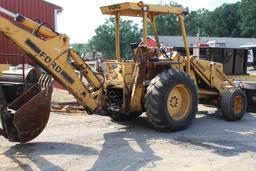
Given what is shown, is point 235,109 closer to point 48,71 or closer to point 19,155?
point 48,71

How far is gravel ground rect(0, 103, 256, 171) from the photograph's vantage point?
20.0 ft

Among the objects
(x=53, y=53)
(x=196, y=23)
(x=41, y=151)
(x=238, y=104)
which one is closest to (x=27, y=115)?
(x=41, y=151)

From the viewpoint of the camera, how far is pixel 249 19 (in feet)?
246

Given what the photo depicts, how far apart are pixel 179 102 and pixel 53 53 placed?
2.73m

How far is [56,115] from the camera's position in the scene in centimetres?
1054

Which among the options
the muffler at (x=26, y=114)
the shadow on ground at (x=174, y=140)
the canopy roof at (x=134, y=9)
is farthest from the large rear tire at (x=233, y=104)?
the muffler at (x=26, y=114)

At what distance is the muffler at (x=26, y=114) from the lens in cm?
658

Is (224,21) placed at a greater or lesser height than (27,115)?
greater

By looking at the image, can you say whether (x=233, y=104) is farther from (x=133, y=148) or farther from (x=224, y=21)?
(x=224, y=21)

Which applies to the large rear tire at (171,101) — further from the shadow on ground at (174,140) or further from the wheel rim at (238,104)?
the wheel rim at (238,104)

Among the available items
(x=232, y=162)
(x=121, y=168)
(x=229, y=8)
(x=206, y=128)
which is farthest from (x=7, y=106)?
(x=229, y=8)

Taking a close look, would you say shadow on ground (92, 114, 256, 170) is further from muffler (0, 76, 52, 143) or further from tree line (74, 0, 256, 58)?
tree line (74, 0, 256, 58)

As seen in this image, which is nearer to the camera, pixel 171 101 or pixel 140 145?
pixel 140 145

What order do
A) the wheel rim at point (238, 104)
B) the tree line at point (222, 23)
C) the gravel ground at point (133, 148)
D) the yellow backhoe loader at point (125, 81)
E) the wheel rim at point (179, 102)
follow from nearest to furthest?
the gravel ground at point (133, 148) < the yellow backhoe loader at point (125, 81) < the wheel rim at point (179, 102) < the wheel rim at point (238, 104) < the tree line at point (222, 23)
